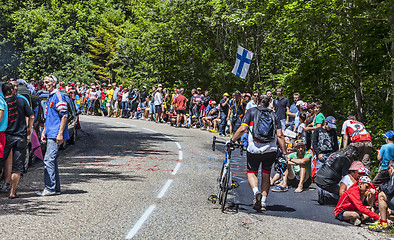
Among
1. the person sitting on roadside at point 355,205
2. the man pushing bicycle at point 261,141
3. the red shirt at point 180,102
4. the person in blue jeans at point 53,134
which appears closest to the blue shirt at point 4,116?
the person in blue jeans at point 53,134

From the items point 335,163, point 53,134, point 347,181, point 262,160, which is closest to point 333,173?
point 335,163

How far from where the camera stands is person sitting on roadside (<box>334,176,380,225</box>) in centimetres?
895

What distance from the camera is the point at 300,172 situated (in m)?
11.9

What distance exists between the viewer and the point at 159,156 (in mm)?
16250

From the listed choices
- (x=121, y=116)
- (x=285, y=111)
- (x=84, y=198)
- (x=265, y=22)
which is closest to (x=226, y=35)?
(x=265, y=22)

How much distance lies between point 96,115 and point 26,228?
2987cm

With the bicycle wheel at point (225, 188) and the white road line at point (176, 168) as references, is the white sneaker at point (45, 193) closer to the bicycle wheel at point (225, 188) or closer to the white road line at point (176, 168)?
the bicycle wheel at point (225, 188)

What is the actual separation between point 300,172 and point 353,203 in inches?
116

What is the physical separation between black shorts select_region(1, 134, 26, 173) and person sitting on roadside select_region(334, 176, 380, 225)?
6053 millimetres

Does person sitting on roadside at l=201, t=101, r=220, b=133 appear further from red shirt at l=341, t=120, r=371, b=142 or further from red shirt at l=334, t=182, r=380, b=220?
red shirt at l=334, t=182, r=380, b=220

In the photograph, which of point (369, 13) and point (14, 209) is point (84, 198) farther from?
point (369, 13)

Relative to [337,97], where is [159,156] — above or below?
below

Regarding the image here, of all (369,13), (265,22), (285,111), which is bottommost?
(285,111)

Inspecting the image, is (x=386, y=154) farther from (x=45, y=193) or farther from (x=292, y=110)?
(x=45, y=193)
